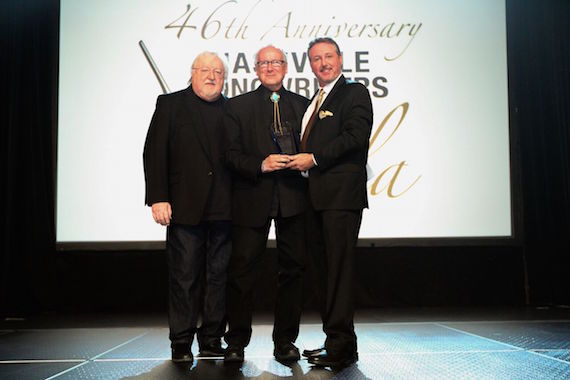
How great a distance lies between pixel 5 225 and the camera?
413 centimetres

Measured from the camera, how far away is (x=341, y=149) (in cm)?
219

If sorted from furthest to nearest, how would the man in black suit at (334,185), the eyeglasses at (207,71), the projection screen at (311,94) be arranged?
1. the projection screen at (311,94)
2. the eyeglasses at (207,71)
3. the man in black suit at (334,185)

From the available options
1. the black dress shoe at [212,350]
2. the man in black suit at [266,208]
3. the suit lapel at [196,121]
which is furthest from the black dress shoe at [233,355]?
the suit lapel at [196,121]

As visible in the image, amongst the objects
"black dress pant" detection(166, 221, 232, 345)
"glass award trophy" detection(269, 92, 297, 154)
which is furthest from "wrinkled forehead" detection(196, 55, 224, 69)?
"black dress pant" detection(166, 221, 232, 345)

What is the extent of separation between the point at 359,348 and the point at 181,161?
1112 millimetres

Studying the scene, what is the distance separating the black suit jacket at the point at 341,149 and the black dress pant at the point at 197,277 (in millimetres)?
477

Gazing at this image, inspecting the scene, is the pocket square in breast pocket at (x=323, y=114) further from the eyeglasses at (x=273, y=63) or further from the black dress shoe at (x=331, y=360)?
the black dress shoe at (x=331, y=360)

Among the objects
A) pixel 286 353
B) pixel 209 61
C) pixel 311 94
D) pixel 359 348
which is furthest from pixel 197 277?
pixel 311 94

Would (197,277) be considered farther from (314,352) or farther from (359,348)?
(359,348)

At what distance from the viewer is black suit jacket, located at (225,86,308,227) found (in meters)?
2.31

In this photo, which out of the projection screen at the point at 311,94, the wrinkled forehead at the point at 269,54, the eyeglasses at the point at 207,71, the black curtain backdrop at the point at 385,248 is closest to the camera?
the wrinkled forehead at the point at 269,54

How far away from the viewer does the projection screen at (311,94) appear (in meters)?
4.04

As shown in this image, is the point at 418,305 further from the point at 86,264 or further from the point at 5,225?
the point at 5,225

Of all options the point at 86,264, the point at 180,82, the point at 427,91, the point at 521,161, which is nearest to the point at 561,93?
the point at 521,161
